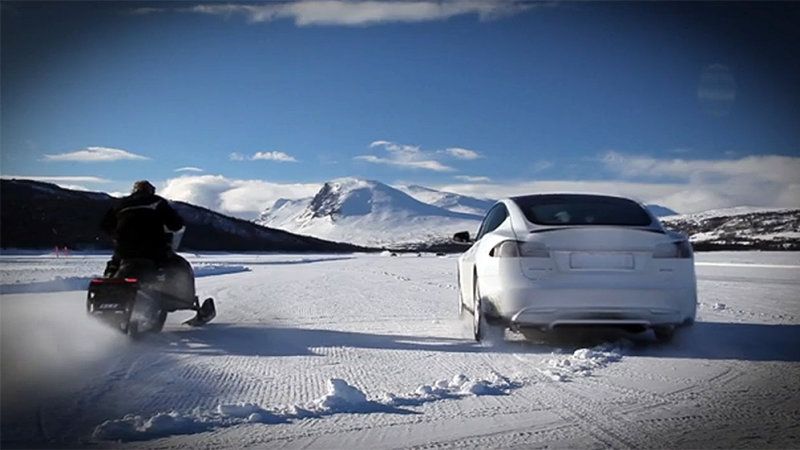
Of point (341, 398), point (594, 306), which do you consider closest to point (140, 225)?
point (341, 398)

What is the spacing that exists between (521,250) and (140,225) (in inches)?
154

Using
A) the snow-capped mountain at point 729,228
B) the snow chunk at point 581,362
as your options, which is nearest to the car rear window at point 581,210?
the snow chunk at point 581,362

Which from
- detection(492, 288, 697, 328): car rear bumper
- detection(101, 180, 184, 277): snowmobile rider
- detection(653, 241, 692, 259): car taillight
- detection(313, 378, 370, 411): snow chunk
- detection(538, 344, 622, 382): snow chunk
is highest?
detection(101, 180, 184, 277): snowmobile rider

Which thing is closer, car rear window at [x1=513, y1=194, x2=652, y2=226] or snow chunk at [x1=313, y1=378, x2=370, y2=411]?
snow chunk at [x1=313, y1=378, x2=370, y2=411]

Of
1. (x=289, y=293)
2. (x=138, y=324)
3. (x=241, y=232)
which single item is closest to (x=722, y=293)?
(x=289, y=293)

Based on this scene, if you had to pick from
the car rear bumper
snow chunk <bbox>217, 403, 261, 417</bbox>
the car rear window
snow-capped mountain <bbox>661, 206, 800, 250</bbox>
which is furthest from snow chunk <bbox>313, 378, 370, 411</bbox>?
snow-capped mountain <bbox>661, 206, 800, 250</bbox>

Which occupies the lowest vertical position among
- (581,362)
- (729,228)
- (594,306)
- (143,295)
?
(581,362)

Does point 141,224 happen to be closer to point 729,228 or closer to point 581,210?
point 581,210

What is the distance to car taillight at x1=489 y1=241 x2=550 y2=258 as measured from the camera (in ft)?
21.0

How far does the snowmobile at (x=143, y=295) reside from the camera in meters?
6.90

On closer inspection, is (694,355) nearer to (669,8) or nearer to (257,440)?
(669,8)

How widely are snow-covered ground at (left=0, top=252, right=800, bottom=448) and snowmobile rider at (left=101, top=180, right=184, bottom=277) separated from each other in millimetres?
903

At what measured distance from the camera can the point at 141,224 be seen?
7.42 metres

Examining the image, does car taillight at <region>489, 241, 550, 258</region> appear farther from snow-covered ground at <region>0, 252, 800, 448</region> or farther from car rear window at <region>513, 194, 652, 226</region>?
snow-covered ground at <region>0, 252, 800, 448</region>
